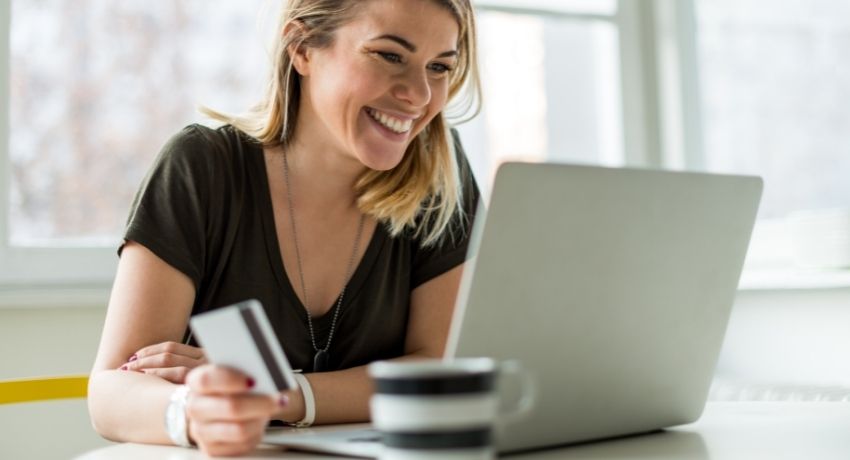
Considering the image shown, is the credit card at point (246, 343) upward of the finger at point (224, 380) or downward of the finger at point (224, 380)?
upward

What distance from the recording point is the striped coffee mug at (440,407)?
628mm

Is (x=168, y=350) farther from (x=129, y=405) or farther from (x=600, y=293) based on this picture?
(x=600, y=293)

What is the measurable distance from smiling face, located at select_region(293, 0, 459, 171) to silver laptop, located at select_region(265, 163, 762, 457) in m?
0.60

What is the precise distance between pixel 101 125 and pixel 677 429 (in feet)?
5.77

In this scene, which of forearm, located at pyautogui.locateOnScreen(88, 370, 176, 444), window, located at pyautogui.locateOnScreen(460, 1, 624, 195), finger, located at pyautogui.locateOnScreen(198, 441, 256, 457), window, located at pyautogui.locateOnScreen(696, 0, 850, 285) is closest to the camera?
finger, located at pyautogui.locateOnScreen(198, 441, 256, 457)

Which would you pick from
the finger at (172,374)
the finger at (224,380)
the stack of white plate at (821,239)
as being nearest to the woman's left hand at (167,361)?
the finger at (172,374)

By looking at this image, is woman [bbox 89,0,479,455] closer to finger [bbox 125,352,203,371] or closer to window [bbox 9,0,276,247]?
finger [bbox 125,352,203,371]

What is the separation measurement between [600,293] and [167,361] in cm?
60

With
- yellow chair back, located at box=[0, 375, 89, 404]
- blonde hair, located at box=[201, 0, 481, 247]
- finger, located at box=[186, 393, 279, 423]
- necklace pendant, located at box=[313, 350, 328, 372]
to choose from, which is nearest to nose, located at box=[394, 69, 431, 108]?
blonde hair, located at box=[201, 0, 481, 247]

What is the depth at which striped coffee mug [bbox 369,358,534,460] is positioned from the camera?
0.63 m

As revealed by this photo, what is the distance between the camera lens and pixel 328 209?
5.39ft

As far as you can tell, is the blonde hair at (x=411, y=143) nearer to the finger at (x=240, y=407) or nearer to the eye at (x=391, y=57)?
the eye at (x=391, y=57)

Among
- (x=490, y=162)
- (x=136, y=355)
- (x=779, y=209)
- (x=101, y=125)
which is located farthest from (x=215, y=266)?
(x=779, y=209)

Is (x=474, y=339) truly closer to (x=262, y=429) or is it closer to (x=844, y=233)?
(x=262, y=429)
